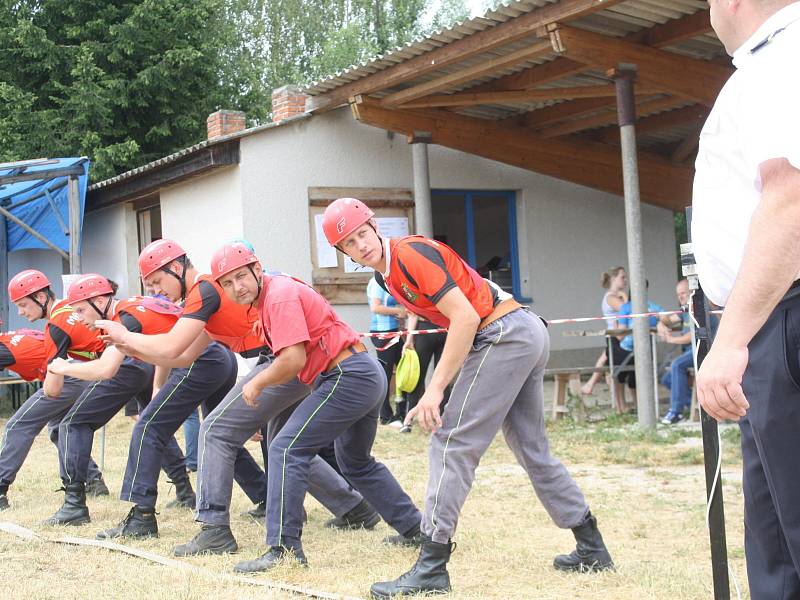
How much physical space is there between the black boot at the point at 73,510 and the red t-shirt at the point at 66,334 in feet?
2.87

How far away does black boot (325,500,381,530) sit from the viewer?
6.65 meters

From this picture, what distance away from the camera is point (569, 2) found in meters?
9.61

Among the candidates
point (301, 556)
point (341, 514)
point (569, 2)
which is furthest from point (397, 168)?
point (301, 556)

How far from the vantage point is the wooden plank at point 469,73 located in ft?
35.3

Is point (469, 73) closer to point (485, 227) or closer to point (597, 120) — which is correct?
point (597, 120)

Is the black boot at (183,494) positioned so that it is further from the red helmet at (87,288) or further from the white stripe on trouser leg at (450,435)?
the white stripe on trouser leg at (450,435)

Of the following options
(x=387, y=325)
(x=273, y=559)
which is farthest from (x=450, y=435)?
(x=387, y=325)

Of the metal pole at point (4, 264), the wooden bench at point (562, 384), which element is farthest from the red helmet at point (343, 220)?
the metal pole at point (4, 264)

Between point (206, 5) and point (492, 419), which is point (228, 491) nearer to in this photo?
point (492, 419)

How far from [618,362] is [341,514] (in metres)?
6.06

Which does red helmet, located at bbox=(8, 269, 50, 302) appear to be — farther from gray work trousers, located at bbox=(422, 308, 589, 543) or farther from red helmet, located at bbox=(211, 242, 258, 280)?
gray work trousers, located at bbox=(422, 308, 589, 543)

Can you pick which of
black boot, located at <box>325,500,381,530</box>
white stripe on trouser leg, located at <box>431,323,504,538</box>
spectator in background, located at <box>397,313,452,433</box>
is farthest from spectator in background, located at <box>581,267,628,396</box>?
white stripe on trouser leg, located at <box>431,323,504,538</box>

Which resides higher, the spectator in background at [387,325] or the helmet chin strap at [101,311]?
the helmet chin strap at [101,311]

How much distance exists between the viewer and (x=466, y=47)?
10.9 metres
